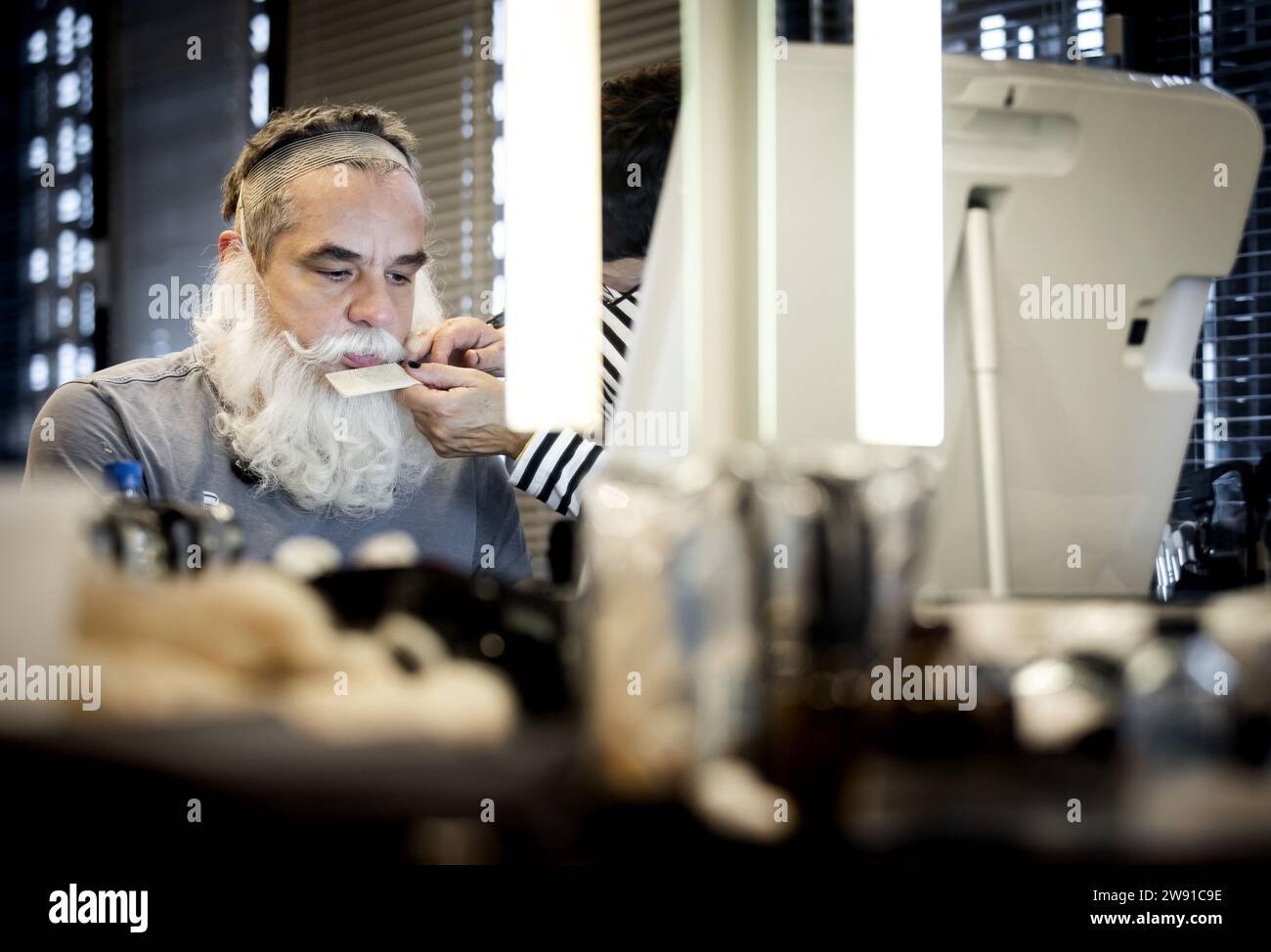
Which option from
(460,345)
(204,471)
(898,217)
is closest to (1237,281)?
(898,217)

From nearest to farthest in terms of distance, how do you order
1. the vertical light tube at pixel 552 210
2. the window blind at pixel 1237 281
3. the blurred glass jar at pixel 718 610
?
1. the blurred glass jar at pixel 718 610
2. the vertical light tube at pixel 552 210
3. the window blind at pixel 1237 281

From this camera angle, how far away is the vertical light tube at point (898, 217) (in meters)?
0.72

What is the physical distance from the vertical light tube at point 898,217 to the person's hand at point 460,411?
1.19ft

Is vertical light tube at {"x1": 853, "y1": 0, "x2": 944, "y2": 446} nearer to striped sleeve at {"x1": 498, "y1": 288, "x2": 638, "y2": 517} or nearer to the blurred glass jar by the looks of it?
the blurred glass jar

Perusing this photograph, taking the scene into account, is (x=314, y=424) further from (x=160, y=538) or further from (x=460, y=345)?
(x=160, y=538)

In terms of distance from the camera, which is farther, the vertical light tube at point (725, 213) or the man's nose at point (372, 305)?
the man's nose at point (372, 305)

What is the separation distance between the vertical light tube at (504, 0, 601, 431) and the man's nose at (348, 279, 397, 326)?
32cm

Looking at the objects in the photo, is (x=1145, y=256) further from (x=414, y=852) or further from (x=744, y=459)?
(x=414, y=852)

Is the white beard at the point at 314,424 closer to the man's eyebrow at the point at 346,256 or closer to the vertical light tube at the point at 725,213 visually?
the man's eyebrow at the point at 346,256

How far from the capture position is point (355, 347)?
99cm

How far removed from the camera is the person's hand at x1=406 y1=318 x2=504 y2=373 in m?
0.97

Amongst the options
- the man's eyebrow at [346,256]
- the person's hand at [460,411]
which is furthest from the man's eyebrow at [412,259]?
the person's hand at [460,411]

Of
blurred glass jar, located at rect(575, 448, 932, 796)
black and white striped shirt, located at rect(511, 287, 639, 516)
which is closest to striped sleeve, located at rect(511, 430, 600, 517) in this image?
black and white striped shirt, located at rect(511, 287, 639, 516)

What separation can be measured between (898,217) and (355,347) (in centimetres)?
50
